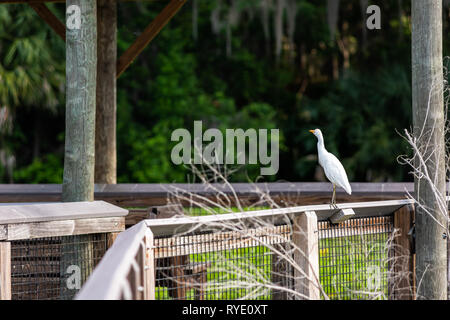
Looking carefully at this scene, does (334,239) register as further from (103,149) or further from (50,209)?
(103,149)

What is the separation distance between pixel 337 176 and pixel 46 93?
14451mm

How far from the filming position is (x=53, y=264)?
4.62 metres

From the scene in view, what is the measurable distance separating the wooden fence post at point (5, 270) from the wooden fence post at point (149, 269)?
0.82m

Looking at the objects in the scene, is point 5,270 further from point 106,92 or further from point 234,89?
point 234,89

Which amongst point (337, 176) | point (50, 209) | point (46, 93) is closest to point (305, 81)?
point (46, 93)

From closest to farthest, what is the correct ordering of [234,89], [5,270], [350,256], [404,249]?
[5,270], [350,256], [404,249], [234,89]

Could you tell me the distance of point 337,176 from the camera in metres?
5.79

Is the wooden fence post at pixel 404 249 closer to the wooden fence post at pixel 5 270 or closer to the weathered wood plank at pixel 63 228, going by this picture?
the weathered wood plank at pixel 63 228

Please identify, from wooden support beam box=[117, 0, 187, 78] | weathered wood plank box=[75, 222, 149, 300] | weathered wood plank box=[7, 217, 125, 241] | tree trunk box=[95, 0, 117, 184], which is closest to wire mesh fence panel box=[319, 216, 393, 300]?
weathered wood plank box=[7, 217, 125, 241]

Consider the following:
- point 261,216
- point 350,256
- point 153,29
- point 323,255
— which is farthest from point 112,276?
point 153,29

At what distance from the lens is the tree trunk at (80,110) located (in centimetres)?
582

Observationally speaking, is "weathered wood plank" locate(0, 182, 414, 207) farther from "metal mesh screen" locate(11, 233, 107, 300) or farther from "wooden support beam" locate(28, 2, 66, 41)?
"metal mesh screen" locate(11, 233, 107, 300)

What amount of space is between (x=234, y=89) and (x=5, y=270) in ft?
62.8
